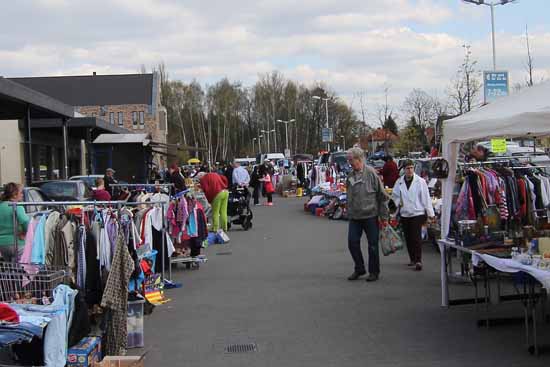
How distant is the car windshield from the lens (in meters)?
19.9

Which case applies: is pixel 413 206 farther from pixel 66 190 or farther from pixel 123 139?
pixel 123 139

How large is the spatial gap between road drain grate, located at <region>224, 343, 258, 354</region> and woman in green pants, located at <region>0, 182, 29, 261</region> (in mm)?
3031

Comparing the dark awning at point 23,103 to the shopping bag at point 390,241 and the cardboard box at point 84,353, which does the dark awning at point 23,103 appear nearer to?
the shopping bag at point 390,241

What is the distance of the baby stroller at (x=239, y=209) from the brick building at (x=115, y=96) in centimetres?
6156

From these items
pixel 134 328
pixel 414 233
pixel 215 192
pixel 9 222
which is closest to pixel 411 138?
pixel 215 192

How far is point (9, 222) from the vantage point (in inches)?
348

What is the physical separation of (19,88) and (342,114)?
68.7 metres

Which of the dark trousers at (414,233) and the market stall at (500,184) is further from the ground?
the market stall at (500,184)

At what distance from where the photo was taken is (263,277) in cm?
1167

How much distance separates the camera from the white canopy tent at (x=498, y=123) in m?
6.87

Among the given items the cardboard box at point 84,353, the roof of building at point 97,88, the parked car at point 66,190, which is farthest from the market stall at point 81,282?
the roof of building at point 97,88

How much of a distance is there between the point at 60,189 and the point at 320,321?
541 inches

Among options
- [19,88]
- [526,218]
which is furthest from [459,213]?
[19,88]

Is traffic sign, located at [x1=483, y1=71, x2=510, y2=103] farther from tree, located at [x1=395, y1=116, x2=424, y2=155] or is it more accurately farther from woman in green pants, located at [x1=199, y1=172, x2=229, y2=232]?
tree, located at [x1=395, y1=116, x2=424, y2=155]
